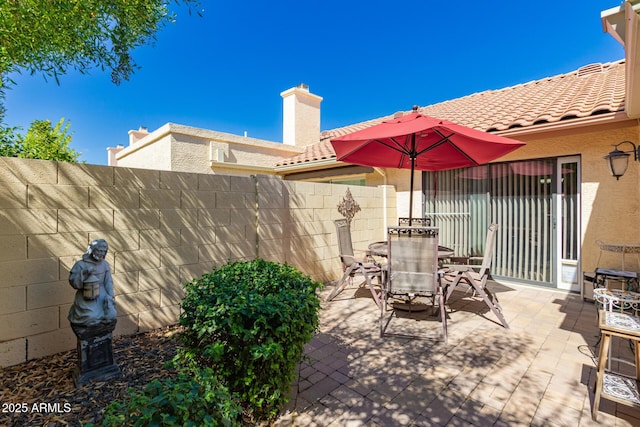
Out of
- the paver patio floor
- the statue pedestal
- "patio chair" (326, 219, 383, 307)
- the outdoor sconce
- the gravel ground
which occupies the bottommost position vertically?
the paver patio floor

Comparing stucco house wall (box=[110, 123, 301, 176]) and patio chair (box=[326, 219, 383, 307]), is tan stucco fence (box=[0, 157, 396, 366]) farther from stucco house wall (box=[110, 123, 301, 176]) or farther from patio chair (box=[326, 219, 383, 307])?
stucco house wall (box=[110, 123, 301, 176])

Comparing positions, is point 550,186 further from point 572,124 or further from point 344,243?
point 344,243

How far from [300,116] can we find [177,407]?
12.2m

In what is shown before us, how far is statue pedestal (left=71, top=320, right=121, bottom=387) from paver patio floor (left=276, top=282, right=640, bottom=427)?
1740mm

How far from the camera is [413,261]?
390 cm

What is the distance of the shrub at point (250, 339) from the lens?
Answer: 2.01 m

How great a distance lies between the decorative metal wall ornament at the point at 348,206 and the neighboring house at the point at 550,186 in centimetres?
163

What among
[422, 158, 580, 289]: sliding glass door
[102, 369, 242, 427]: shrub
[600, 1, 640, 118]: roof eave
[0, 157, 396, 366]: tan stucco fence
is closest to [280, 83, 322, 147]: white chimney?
[422, 158, 580, 289]: sliding glass door

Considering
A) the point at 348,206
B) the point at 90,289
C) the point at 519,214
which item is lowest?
the point at 90,289

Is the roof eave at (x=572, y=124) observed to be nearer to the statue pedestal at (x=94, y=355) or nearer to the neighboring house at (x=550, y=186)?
the neighboring house at (x=550, y=186)

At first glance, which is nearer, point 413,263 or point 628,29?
point 628,29

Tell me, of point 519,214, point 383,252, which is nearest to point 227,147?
point 383,252

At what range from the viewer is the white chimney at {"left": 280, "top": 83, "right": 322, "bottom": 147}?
12391 mm

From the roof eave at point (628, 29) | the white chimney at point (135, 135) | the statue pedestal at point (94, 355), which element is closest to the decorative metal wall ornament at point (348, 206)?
the roof eave at point (628, 29)
